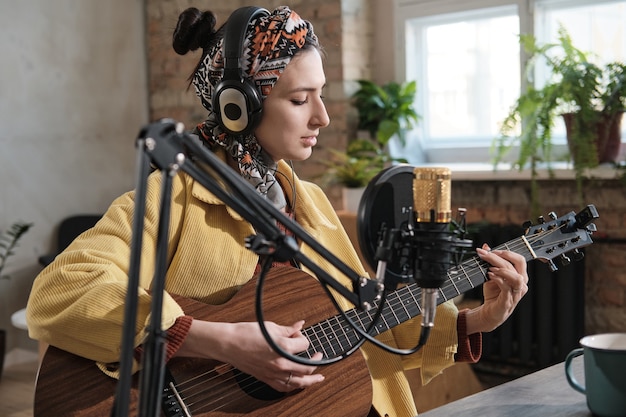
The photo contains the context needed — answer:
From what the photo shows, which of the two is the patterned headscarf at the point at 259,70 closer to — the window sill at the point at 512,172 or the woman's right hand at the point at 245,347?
the woman's right hand at the point at 245,347

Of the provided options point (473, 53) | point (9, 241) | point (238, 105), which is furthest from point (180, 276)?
point (9, 241)

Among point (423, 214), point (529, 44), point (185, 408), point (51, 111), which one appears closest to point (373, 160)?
point (529, 44)

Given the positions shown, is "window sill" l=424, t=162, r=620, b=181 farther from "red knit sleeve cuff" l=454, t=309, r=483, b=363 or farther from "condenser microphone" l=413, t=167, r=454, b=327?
"condenser microphone" l=413, t=167, r=454, b=327

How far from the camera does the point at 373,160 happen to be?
397 cm

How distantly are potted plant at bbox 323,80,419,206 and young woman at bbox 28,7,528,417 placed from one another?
2029 mm

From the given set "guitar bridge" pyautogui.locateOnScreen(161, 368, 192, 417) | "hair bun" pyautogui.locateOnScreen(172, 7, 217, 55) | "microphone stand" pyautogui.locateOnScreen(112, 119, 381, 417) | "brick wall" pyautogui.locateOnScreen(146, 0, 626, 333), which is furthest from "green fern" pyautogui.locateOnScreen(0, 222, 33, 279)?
"microphone stand" pyautogui.locateOnScreen(112, 119, 381, 417)

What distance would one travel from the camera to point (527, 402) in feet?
4.29

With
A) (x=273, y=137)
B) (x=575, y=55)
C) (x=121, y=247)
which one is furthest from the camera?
(x=575, y=55)

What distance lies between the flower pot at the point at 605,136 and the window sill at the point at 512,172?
61 mm

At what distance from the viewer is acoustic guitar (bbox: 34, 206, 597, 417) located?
1434 mm

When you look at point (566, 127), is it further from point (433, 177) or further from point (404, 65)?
point (433, 177)

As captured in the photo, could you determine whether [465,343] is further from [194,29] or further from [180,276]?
[194,29]

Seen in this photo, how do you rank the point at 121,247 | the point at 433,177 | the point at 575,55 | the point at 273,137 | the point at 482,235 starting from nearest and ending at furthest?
the point at 433,177 → the point at 121,247 → the point at 273,137 → the point at 575,55 → the point at 482,235

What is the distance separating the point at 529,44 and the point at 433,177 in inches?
115
